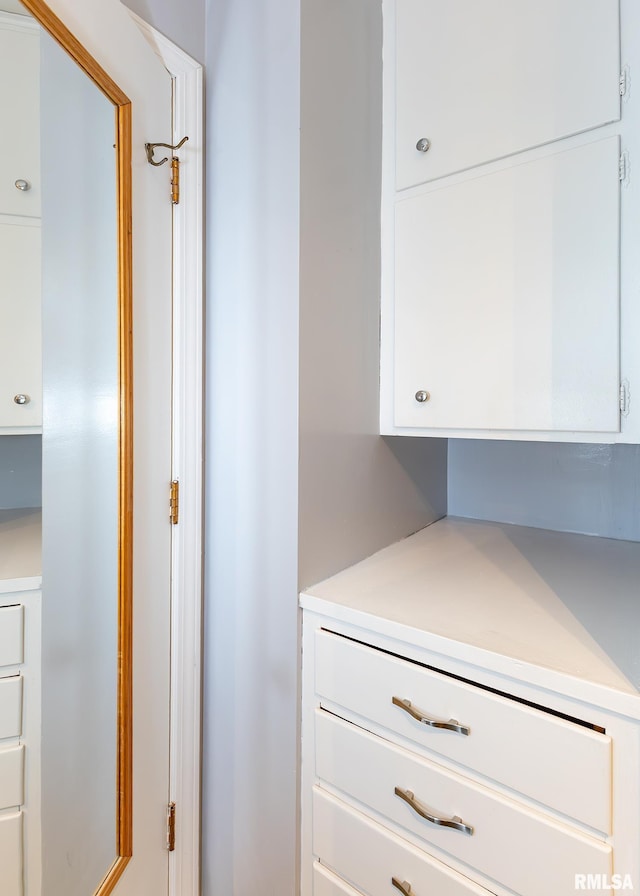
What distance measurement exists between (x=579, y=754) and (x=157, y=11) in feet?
5.20

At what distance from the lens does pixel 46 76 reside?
0.82 metres

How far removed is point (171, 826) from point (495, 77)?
5.99ft

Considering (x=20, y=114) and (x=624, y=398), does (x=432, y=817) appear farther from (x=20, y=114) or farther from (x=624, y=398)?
(x=20, y=114)

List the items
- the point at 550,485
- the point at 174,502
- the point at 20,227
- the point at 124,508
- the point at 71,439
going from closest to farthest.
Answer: the point at 20,227
the point at 71,439
the point at 124,508
the point at 174,502
the point at 550,485

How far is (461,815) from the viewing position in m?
0.82

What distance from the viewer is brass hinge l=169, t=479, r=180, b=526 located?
3.76 feet

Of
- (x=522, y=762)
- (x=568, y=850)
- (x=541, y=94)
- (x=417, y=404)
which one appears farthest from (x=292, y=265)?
(x=568, y=850)

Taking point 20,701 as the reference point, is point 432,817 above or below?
below

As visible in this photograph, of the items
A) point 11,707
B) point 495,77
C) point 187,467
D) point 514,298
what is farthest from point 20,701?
point 495,77

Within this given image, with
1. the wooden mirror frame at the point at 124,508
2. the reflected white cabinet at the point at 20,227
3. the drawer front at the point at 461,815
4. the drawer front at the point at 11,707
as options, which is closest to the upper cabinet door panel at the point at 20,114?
the reflected white cabinet at the point at 20,227

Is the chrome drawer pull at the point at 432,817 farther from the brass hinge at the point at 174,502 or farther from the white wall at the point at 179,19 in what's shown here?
the white wall at the point at 179,19

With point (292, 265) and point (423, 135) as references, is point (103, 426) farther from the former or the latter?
point (423, 135)

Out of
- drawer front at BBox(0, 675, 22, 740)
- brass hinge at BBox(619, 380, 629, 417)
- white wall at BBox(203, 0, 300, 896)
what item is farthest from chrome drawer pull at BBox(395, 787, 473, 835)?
brass hinge at BBox(619, 380, 629, 417)

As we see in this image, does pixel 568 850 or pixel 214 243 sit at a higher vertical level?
pixel 214 243
